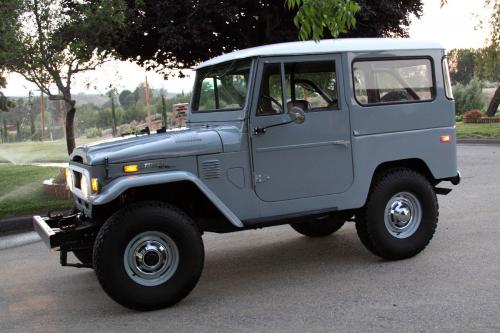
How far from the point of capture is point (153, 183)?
182 inches

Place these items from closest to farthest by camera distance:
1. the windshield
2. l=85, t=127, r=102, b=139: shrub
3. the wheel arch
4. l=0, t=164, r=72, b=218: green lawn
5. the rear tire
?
the windshield → the wheel arch → the rear tire → l=0, t=164, r=72, b=218: green lawn → l=85, t=127, r=102, b=139: shrub

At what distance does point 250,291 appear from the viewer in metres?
5.13

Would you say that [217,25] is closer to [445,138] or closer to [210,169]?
[445,138]

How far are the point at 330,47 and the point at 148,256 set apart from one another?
2.54 m

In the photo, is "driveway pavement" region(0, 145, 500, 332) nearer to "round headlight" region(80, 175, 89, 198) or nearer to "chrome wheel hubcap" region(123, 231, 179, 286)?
"chrome wheel hubcap" region(123, 231, 179, 286)

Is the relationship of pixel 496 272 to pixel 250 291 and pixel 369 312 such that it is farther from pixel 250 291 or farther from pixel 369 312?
pixel 250 291

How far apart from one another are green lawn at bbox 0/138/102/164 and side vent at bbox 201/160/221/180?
1110 centimetres

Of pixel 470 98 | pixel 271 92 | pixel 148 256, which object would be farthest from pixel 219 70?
pixel 470 98

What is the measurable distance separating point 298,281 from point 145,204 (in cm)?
162

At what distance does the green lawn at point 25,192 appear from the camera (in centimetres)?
923

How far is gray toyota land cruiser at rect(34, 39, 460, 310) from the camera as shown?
469 centimetres

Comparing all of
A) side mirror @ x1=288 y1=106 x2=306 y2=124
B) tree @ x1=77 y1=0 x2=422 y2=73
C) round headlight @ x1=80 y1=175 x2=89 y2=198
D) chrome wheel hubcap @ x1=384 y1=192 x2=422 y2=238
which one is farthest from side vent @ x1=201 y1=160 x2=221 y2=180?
tree @ x1=77 y1=0 x2=422 y2=73

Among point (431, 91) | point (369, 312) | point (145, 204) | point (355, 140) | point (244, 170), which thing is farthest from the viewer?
point (431, 91)

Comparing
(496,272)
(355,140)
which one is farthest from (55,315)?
(496,272)
